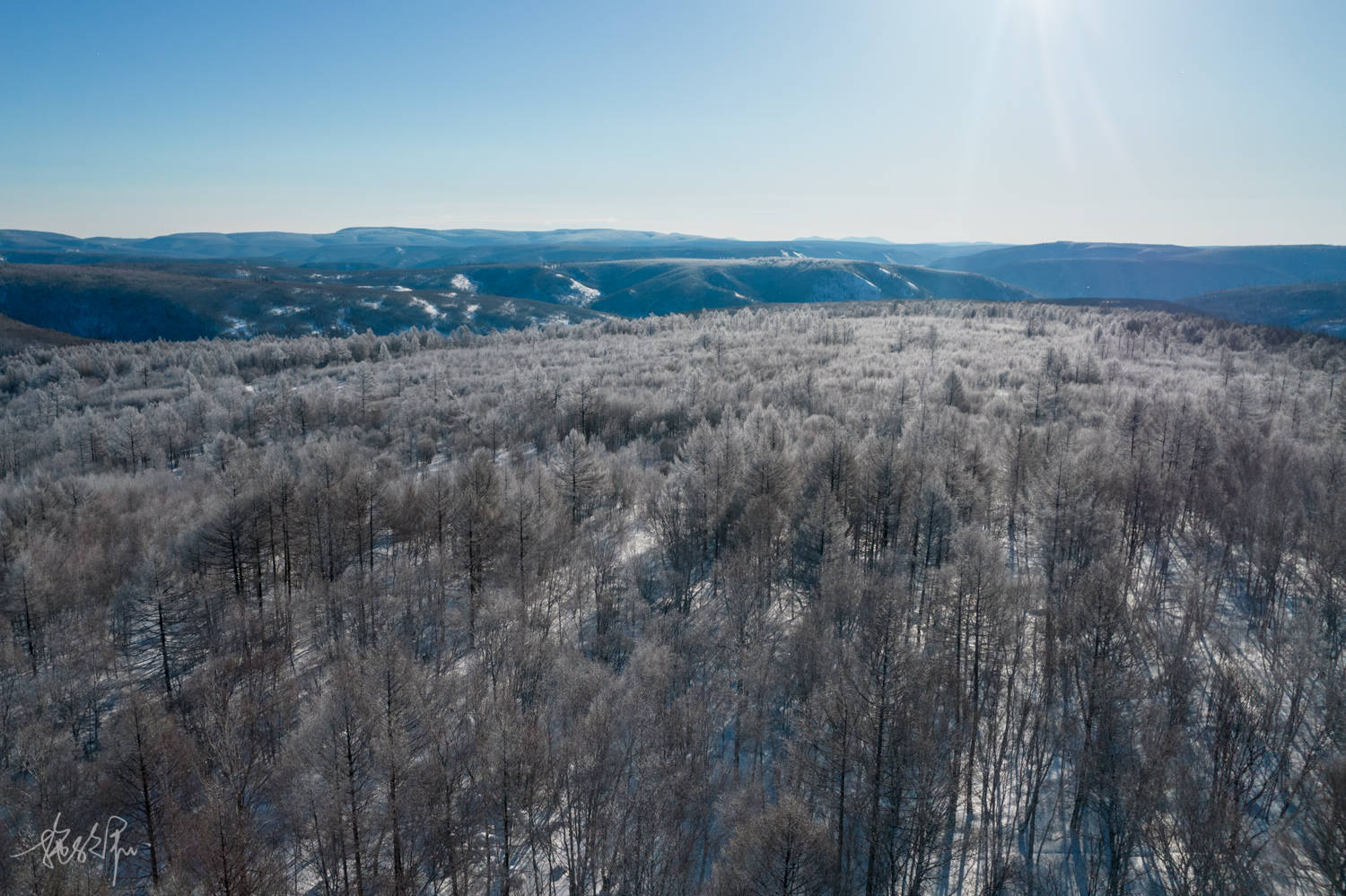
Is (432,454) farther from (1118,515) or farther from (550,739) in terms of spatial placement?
(1118,515)

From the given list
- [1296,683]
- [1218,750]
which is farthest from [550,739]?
[1296,683]
